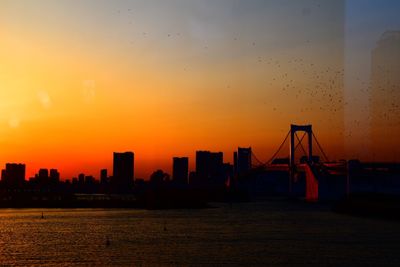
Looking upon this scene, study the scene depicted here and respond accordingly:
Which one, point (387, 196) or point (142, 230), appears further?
point (387, 196)

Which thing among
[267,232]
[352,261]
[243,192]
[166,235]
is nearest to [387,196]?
[243,192]

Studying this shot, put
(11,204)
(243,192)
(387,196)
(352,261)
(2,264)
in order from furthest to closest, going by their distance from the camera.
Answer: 1. (243,192)
2. (11,204)
3. (387,196)
4. (352,261)
5. (2,264)

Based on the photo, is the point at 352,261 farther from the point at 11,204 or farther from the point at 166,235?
the point at 11,204

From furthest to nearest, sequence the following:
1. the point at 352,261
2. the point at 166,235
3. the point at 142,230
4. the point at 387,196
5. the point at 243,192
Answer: the point at 243,192, the point at 387,196, the point at 142,230, the point at 166,235, the point at 352,261

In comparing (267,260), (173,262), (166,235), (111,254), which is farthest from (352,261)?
(166,235)

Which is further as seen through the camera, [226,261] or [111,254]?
[111,254]

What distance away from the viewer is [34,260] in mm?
29844

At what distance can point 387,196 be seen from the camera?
9344 cm

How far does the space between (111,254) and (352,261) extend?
1204 centimetres

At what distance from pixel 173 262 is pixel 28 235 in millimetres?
19427

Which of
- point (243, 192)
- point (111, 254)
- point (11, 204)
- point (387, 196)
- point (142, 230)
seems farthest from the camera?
point (243, 192)

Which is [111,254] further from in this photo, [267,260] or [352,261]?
[352,261]

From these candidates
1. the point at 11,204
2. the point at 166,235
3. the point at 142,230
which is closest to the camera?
the point at 166,235

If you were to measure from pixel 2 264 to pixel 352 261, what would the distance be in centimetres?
1611
